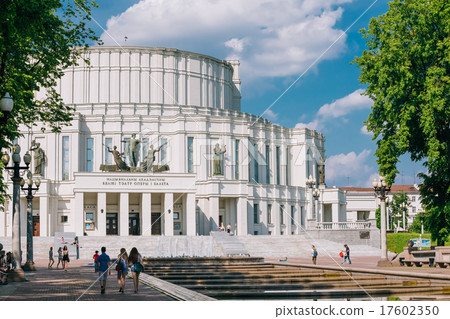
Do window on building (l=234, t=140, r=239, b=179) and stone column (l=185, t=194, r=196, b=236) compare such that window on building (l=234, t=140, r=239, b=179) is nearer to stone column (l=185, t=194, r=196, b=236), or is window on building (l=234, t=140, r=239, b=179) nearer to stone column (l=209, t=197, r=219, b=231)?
stone column (l=209, t=197, r=219, b=231)

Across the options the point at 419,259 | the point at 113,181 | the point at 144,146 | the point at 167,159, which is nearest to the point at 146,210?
the point at 113,181

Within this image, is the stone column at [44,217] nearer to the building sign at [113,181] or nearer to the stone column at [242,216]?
the building sign at [113,181]

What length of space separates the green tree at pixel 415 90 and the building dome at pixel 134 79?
144ft

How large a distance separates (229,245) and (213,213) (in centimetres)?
2101

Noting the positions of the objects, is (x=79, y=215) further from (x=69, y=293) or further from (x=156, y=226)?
(x=69, y=293)

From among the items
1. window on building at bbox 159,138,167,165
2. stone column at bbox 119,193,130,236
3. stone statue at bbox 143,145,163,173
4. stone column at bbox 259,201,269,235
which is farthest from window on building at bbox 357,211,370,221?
stone column at bbox 119,193,130,236

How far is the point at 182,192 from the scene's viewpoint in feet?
216

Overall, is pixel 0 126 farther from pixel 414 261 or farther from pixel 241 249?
pixel 241 249

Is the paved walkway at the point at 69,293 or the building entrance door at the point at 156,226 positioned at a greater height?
the paved walkway at the point at 69,293

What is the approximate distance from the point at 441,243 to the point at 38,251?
30.5 metres

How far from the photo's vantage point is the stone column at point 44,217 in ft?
225

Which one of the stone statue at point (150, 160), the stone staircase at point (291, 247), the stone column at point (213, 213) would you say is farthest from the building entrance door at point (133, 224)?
the stone staircase at point (291, 247)

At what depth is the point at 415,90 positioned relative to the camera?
3853 centimetres
